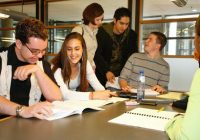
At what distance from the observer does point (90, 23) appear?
2.78 meters

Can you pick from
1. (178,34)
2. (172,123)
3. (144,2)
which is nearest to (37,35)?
(172,123)

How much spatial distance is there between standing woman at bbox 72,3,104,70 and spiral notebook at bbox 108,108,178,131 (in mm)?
1440

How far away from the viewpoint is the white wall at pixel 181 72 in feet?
12.9

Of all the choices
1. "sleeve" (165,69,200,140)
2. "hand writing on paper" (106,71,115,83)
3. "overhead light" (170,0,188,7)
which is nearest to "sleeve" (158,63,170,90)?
"hand writing on paper" (106,71,115,83)

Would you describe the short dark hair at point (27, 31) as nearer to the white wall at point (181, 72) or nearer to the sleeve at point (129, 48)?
the sleeve at point (129, 48)

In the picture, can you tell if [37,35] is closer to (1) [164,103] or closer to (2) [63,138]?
(2) [63,138]

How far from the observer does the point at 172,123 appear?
3.56 ft

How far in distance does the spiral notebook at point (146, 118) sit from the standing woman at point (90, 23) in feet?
4.72

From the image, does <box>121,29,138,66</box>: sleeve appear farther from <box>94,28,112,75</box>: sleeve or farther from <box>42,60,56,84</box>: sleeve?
<box>42,60,56,84</box>: sleeve

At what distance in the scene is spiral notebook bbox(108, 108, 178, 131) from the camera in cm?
119

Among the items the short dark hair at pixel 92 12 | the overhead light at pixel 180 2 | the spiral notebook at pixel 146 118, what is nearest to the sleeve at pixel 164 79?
the short dark hair at pixel 92 12

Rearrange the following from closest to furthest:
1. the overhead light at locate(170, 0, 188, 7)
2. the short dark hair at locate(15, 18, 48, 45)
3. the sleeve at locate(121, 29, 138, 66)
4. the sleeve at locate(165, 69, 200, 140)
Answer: the sleeve at locate(165, 69, 200, 140)
the short dark hair at locate(15, 18, 48, 45)
the sleeve at locate(121, 29, 138, 66)
the overhead light at locate(170, 0, 188, 7)

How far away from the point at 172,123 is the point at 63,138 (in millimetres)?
466

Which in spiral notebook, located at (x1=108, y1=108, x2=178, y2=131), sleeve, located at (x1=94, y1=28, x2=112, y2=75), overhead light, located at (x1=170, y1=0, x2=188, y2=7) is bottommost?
spiral notebook, located at (x1=108, y1=108, x2=178, y2=131)
